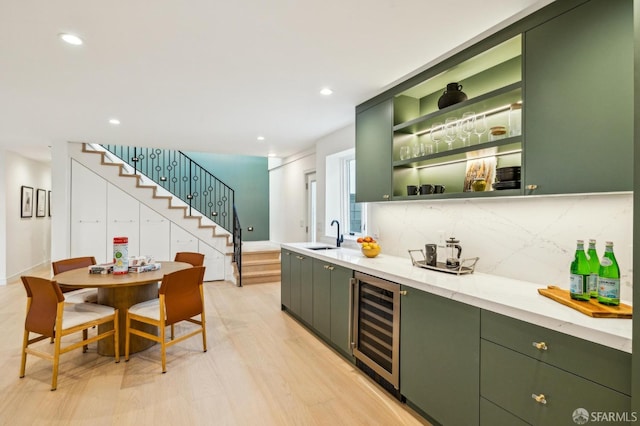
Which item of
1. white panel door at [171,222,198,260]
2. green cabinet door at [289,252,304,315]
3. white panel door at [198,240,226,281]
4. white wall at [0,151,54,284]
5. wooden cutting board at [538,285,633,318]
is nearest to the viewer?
wooden cutting board at [538,285,633,318]

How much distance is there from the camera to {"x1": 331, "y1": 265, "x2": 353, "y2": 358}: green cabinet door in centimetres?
293

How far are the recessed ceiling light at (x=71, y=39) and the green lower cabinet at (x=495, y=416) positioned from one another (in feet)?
11.3

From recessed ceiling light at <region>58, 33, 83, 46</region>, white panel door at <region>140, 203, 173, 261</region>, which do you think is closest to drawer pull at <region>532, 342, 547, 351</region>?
recessed ceiling light at <region>58, 33, 83, 46</region>

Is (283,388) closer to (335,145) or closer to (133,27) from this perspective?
(133,27)

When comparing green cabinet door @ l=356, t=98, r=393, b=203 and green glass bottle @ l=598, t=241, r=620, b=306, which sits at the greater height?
green cabinet door @ l=356, t=98, r=393, b=203

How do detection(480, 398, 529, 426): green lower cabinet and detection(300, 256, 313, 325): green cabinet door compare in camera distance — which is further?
detection(300, 256, 313, 325): green cabinet door

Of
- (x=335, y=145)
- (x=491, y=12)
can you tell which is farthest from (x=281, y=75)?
(x=335, y=145)

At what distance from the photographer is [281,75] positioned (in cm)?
291

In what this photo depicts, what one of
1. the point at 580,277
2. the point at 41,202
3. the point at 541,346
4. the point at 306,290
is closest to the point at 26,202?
the point at 41,202

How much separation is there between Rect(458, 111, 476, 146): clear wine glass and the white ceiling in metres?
0.53

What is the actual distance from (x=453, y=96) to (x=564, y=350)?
194cm

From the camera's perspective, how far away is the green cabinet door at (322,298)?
3.27m

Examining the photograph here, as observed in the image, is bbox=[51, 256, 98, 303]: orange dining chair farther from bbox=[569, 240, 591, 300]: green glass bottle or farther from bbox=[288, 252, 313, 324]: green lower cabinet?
bbox=[569, 240, 591, 300]: green glass bottle

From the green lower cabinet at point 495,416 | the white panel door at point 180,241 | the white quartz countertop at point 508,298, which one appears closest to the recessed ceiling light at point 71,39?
the white quartz countertop at point 508,298
